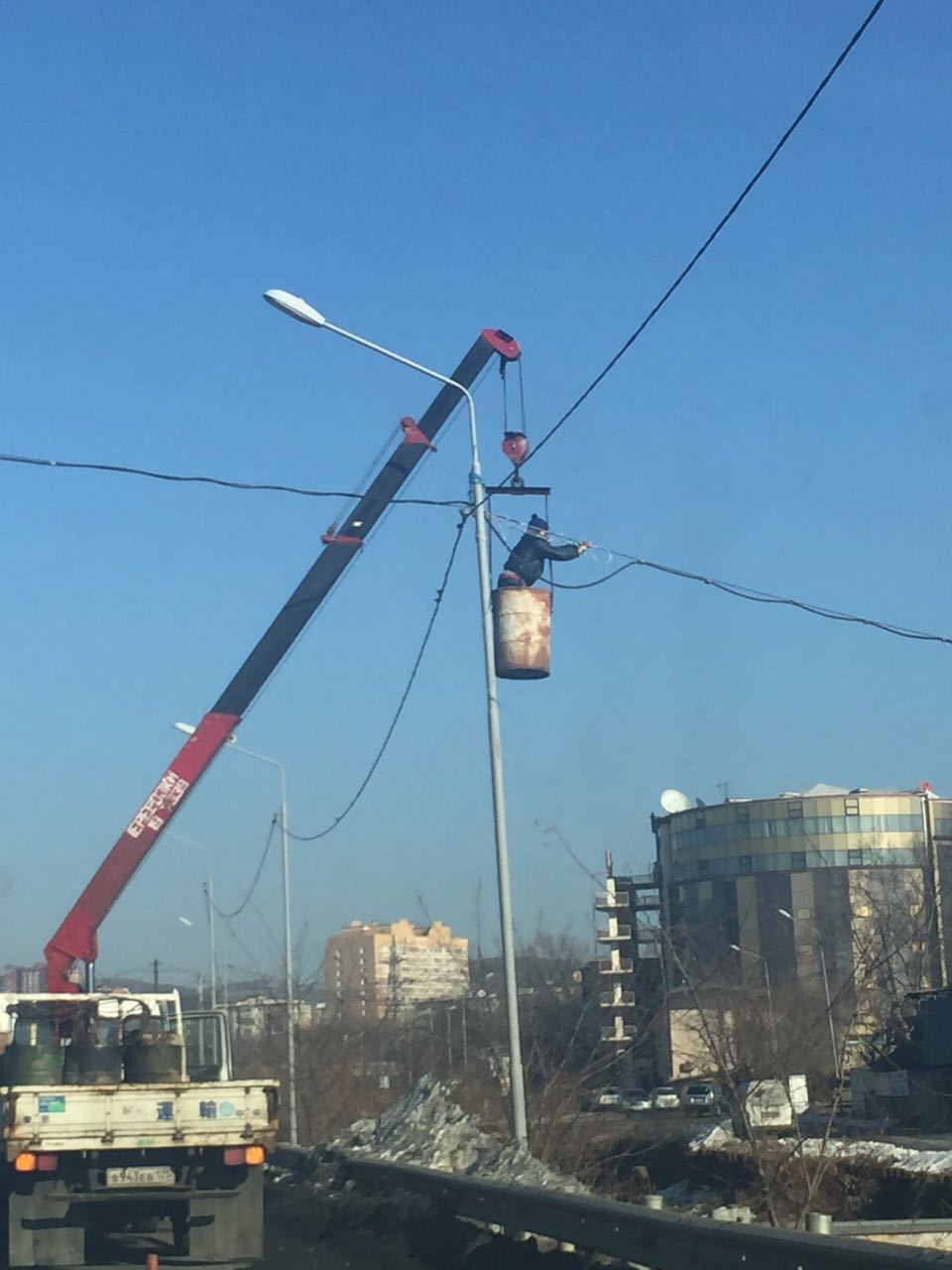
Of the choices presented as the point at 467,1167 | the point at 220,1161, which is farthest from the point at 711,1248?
the point at 467,1167

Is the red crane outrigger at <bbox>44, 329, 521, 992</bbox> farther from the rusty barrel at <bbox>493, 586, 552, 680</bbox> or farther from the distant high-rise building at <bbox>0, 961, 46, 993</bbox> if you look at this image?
→ the distant high-rise building at <bbox>0, 961, 46, 993</bbox>

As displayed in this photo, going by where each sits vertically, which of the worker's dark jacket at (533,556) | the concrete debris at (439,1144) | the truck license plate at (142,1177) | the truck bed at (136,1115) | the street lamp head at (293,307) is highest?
the street lamp head at (293,307)

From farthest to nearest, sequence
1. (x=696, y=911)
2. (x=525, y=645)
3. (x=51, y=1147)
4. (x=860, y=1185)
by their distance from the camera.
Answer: (x=696, y=911) < (x=860, y=1185) < (x=525, y=645) < (x=51, y=1147)

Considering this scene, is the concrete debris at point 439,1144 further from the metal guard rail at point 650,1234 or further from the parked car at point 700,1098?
the parked car at point 700,1098

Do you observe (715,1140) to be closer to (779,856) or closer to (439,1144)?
(439,1144)

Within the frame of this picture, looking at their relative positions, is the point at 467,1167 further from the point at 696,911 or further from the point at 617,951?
the point at 696,911

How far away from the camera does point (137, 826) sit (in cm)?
2600

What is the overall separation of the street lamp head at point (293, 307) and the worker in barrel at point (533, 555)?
3.73 metres

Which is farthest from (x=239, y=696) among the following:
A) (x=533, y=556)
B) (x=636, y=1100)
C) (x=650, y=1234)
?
(x=636, y=1100)

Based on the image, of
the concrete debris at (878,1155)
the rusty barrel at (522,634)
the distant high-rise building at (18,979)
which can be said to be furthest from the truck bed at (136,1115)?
the distant high-rise building at (18,979)

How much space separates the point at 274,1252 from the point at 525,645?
6.65 meters

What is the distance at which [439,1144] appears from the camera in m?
18.0

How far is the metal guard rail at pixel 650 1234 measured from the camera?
768 centimetres

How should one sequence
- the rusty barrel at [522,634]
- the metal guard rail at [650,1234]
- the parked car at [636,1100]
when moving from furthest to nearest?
1. the parked car at [636,1100]
2. the rusty barrel at [522,634]
3. the metal guard rail at [650,1234]
